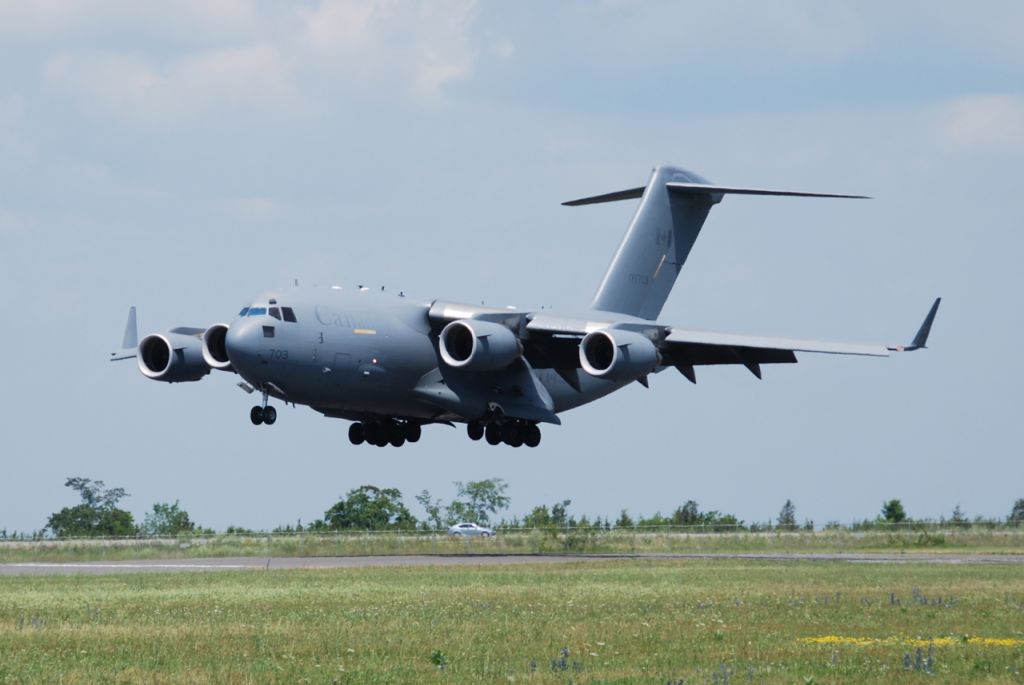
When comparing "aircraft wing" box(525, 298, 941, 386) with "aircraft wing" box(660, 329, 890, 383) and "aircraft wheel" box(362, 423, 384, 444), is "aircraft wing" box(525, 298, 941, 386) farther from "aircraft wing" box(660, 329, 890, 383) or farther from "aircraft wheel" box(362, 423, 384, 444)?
"aircraft wheel" box(362, 423, 384, 444)

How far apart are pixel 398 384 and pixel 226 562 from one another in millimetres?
6287

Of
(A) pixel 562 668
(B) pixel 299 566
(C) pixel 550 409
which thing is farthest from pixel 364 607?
(C) pixel 550 409

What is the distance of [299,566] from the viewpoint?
1382 inches

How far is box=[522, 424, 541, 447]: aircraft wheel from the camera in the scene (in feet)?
132

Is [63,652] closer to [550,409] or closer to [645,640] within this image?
[645,640]

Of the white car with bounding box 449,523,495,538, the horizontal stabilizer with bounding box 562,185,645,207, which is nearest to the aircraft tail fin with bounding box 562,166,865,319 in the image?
the horizontal stabilizer with bounding box 562,185,645,207

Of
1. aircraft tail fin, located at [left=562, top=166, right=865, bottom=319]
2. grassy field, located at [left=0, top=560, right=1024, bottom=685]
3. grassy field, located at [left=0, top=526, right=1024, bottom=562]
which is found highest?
aircraft tail fin, located at [left=562, top=166, right=865, bottom=319]

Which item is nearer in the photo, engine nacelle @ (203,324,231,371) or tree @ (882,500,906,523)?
engine nacelle @ (203,324,231,371)

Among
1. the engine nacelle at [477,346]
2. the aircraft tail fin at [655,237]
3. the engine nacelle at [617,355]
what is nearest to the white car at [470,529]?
the aircraft tail fin at [655,237]

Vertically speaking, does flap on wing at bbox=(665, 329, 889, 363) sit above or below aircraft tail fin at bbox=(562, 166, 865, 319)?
below

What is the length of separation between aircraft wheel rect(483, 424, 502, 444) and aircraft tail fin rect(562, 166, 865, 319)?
536cm

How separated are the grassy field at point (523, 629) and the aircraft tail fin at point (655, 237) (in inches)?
606

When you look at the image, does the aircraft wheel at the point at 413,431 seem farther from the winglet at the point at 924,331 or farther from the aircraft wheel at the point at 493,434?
the winglet at the point at 924,331

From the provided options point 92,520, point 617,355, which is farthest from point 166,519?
point 617,355
